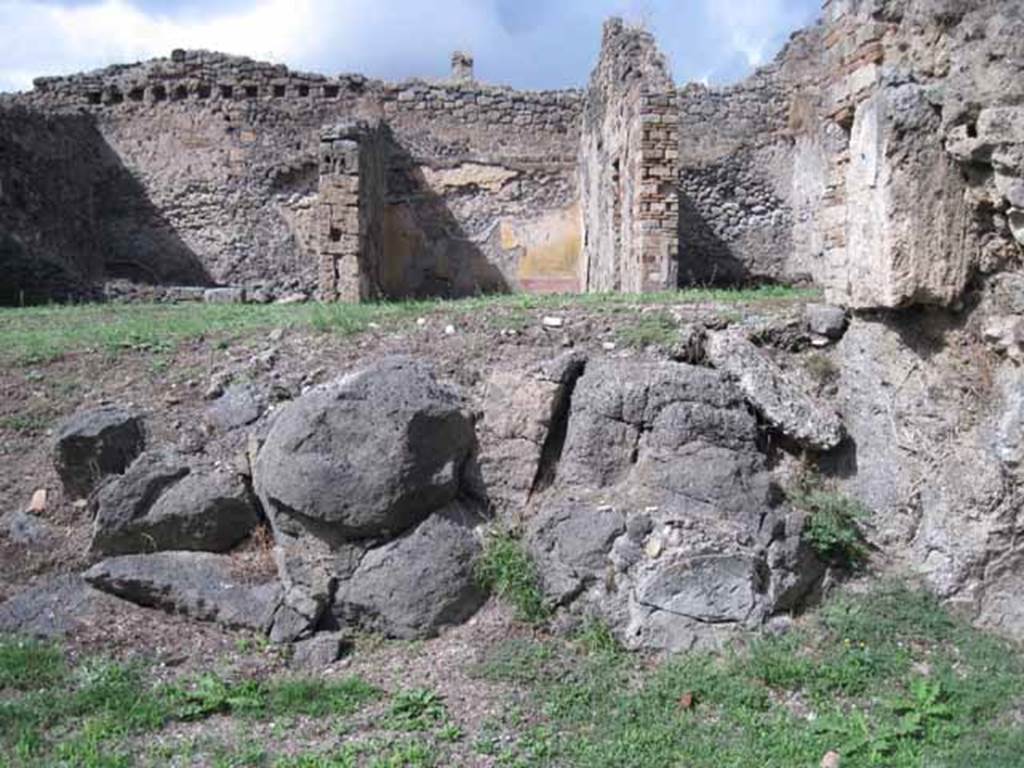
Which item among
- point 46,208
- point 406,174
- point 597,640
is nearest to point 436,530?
point 597,640

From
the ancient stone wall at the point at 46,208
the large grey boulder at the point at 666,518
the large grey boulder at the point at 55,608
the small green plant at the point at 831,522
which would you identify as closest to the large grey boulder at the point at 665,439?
the large grey boulder at the point at 666,518

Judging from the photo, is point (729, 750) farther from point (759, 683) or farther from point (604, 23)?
point (604, 23)

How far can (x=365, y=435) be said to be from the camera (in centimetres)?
570

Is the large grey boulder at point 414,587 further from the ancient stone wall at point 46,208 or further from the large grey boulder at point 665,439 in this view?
the ancient stone wall at point 46,208

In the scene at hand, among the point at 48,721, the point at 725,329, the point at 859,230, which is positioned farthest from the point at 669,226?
the point at 48,721

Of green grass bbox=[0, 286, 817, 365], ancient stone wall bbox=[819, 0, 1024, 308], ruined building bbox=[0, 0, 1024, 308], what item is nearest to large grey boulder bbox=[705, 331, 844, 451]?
ancient stone wall bbox=[819, 0, 1024, 308]

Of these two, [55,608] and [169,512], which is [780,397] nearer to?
[169,512]

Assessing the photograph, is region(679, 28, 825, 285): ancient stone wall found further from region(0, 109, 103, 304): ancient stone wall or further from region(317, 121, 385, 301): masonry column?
region(0, 109, 103, 304): ancient stone wall

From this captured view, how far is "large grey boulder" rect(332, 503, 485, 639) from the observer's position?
545 centimetres

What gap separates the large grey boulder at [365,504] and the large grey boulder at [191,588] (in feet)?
0.51

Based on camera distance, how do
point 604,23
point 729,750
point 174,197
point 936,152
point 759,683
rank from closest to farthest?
point 729,750, point 759,683, point 936,152, point 604,23, point 174,197

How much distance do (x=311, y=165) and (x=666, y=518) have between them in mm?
12617

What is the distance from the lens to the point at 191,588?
5.52 meters

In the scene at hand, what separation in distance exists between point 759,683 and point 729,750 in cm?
62
